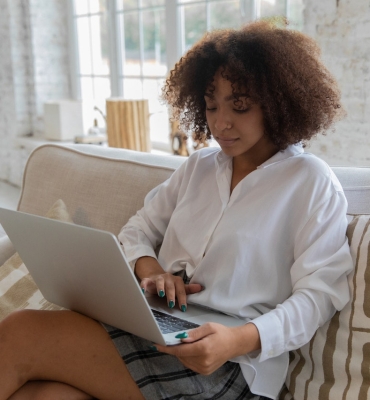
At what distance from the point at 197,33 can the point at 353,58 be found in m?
1.37

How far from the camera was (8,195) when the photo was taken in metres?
4.75

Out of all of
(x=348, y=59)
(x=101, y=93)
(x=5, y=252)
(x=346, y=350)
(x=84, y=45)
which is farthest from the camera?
(x=84, y=45)

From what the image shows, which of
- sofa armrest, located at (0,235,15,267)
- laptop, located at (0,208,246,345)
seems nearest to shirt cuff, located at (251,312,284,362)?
laptop, located at (0,208,246,345)

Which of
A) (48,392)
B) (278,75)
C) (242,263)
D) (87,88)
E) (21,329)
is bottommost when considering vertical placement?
(48,392)

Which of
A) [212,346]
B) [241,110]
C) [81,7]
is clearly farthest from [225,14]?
[212,346]

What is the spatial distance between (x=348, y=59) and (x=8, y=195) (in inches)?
125

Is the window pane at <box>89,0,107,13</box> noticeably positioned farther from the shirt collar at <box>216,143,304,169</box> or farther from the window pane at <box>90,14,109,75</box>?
the shirt collar at <box>216,143,304,169</box>

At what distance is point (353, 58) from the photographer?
2.46 metres

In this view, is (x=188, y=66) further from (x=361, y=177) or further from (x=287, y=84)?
(x=361, y=177)

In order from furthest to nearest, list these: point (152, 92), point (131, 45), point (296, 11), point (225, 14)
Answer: point (131, 45), point (152, 92), point (225, 14), point (296, 11)

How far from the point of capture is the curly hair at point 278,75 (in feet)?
4.22

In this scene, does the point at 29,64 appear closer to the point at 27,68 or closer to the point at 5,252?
the point at 27,68

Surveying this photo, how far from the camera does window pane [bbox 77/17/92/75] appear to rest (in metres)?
4.66

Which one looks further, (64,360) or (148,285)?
(148,285)
